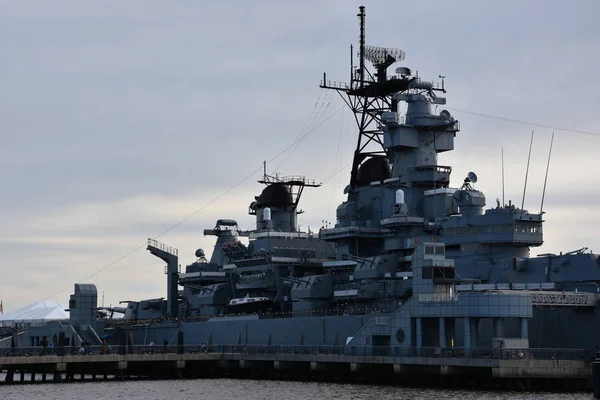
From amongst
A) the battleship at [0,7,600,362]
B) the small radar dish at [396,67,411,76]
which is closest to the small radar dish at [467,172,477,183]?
the battleship at [0,7,600,362]

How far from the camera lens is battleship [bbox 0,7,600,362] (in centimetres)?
6116

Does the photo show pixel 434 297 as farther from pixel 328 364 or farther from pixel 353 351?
pixel 328 364

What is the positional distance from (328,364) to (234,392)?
24.1ft

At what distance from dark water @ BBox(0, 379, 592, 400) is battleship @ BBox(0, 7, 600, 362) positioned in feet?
13.0

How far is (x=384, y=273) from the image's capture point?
74.8 m

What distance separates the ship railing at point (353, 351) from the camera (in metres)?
55.5

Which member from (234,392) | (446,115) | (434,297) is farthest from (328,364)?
(446,115)

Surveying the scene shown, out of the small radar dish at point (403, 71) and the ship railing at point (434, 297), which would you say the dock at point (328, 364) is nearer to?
the ship railing at point (434, 297)

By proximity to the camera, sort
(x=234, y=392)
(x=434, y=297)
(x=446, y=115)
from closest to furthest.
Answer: (x=234, y=392)
(x=434, y=297)
(x=446, y=115)

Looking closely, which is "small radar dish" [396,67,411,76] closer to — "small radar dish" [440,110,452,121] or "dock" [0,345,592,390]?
"small radar dish" [440,110,452,121]

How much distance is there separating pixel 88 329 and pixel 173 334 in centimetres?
863

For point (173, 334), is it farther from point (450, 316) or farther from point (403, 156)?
point (450, 316)

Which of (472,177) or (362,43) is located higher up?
(362,43)

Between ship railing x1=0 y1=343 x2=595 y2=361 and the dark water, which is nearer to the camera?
the dark water
